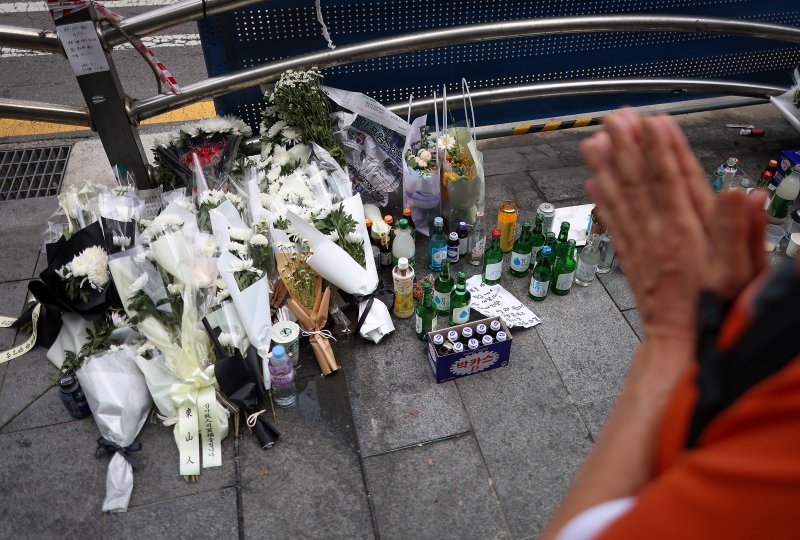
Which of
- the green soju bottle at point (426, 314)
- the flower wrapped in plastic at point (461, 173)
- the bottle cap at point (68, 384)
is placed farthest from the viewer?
the flower wrapped in plastic at point (461, 173)

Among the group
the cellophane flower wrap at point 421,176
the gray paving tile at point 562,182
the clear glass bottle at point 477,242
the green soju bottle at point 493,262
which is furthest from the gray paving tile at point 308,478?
the gray paving tile at point 562,182

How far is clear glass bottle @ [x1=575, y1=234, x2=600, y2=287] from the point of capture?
3.84 meters

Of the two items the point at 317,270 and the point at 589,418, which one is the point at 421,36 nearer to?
the point at 317,270

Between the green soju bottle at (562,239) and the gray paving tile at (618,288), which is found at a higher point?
the green soju bottle at (562,239)

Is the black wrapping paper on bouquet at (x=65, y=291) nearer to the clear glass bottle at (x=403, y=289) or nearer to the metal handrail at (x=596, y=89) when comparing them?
the clear glass bottle at (x=403, y=289)

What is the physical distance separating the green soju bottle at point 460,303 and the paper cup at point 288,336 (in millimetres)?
995

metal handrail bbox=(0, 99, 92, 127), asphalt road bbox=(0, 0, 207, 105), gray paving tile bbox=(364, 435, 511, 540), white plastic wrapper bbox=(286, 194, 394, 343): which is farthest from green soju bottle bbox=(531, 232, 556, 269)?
asphalt road bbox=(0, 0, 207, 105)

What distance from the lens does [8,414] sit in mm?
3137

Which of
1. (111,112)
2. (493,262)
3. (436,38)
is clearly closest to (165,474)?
(493,262)

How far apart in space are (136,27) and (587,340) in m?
3.68

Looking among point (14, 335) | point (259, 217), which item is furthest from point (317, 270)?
point (14, 335)

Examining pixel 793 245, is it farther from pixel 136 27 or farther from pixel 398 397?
pixel 136 27

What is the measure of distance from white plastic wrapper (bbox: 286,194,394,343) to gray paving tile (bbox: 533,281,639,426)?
107cm

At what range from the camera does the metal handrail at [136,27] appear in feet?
11.6
